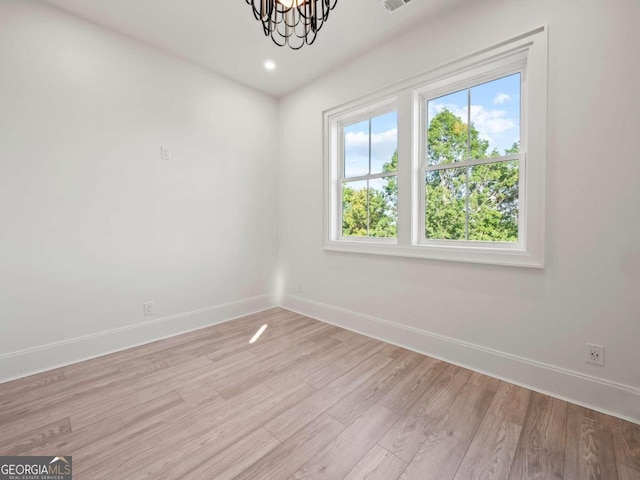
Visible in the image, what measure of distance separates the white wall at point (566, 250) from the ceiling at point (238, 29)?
0.26 metres

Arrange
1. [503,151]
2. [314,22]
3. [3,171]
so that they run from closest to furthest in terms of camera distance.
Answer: [314,22] < [3,171] < [503,151]

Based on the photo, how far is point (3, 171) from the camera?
6.84 feet

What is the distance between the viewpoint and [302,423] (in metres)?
1.67

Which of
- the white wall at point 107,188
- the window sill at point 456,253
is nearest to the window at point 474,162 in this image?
the window sill at point 456,253

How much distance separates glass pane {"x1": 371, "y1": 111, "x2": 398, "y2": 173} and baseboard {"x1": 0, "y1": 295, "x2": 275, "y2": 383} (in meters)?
2.32

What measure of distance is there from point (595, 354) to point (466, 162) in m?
1.57

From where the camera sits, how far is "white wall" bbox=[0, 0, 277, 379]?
2.16m

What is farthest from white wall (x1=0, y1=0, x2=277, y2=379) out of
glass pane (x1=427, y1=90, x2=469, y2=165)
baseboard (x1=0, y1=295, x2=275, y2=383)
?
glass pane (x1=427, y1=90, x2=469, y2=165)

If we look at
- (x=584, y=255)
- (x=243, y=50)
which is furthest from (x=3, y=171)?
(x=584, y=255)

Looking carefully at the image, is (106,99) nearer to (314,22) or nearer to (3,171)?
(3,171)

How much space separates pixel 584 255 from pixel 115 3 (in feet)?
12.7

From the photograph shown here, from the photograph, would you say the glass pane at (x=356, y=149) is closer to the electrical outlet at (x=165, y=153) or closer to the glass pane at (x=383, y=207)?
the glass pane at (x=383, y=207)

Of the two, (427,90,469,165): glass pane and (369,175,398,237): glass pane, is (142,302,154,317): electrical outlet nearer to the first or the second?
(369,175,398,237): glass pane

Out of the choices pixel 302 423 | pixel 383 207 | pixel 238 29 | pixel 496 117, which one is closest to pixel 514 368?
pixel 302 423
